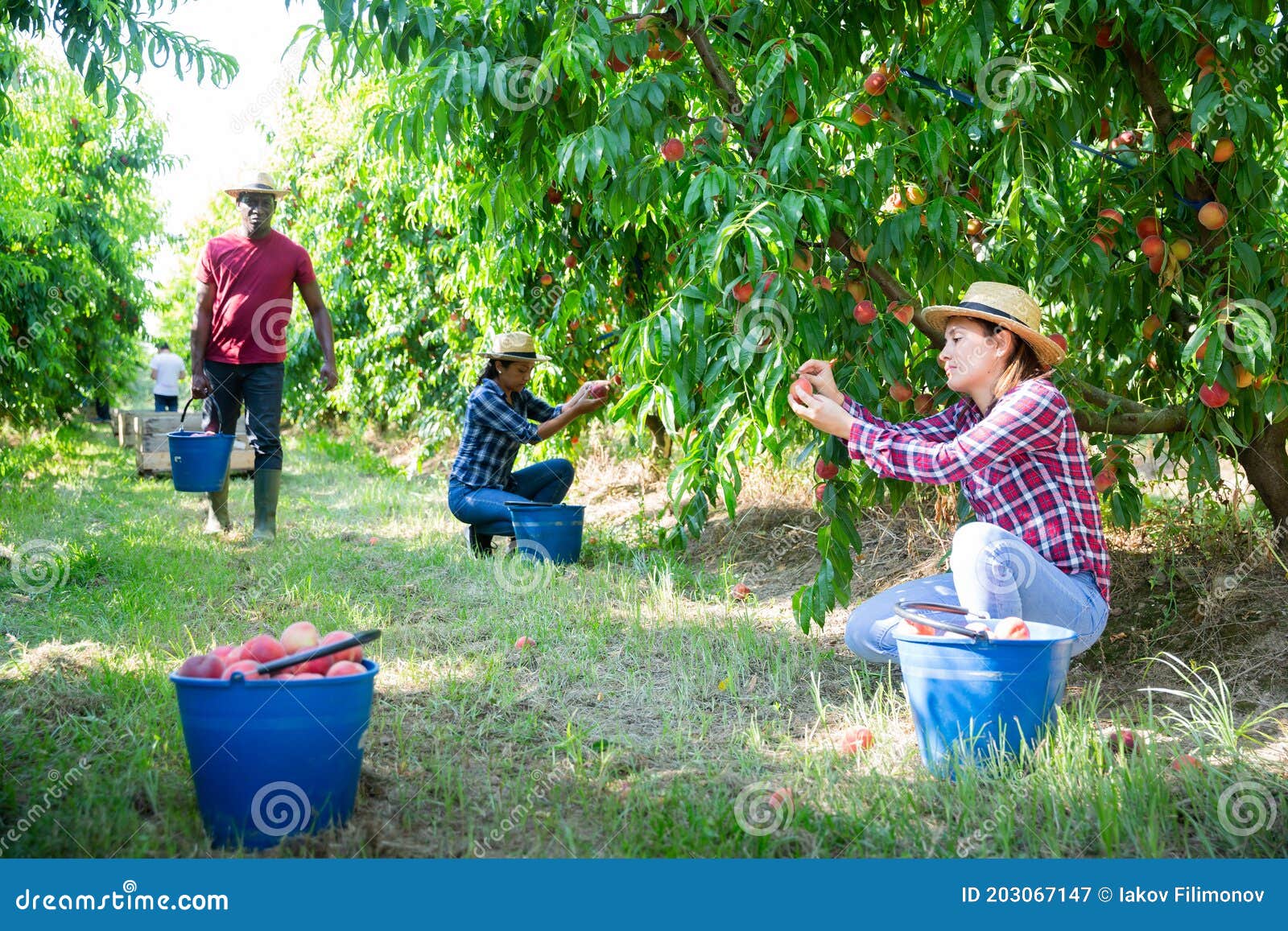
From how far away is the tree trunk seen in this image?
346 cm

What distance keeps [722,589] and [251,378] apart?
2.48 meters

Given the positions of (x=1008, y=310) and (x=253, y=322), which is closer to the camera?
(x=1008, y=310)

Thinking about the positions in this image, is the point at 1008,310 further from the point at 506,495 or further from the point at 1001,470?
the point at 506,495

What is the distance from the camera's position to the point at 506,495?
17.3ft

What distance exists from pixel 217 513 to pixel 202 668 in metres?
3.75

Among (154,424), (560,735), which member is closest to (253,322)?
(560,735)

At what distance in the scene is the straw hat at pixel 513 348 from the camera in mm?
5156

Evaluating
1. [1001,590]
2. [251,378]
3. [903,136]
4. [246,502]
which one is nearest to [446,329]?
[246,502]

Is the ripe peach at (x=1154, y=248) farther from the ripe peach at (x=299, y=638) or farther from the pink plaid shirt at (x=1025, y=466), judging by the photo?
the ripe peach at (x=299, y=638)

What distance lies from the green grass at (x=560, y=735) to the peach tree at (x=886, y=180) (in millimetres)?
472

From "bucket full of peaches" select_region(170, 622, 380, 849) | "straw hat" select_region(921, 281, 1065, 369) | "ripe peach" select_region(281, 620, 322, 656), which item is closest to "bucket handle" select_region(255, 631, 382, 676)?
"bucket full of peaches" select_region(170, 622, 380, 849)

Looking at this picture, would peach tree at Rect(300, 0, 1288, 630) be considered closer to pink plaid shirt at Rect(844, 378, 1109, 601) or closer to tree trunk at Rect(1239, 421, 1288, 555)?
tree trunk at Rect(1239, 421, 1288, 555)

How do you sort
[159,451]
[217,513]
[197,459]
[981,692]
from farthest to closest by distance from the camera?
1. [159,451]
2. [217,513]
3. [197,459]
4. [981,692]

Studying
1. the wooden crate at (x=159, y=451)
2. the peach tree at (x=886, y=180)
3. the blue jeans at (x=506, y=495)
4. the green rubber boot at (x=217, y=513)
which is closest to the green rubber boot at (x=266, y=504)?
the green rubber boot at (x=217, y=513)
